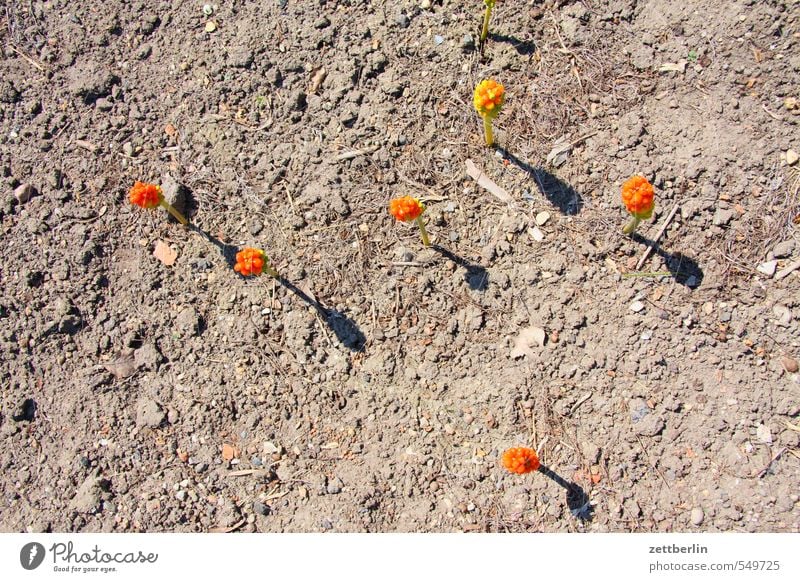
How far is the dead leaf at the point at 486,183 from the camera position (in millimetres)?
2992

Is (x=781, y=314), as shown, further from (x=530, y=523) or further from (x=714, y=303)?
(x=530, y=523)

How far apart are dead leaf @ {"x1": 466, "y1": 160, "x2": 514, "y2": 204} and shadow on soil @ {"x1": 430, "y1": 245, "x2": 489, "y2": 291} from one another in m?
0.38

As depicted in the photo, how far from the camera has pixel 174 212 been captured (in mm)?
3000

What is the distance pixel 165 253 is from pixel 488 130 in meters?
1.85

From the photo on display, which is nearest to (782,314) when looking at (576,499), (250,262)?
→ (576,499)

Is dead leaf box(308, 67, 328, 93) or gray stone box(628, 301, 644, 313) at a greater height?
dead leaf box(308, 67, 328, 93)

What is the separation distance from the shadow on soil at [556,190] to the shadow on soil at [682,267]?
411 millimetres

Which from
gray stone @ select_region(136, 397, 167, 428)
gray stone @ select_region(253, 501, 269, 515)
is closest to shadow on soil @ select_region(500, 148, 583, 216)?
gray stone @ select_region(253, 501, 269, 515)

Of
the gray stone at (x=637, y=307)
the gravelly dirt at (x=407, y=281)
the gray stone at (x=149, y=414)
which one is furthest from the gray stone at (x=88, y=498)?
the gray stone at (x=637, y=307)

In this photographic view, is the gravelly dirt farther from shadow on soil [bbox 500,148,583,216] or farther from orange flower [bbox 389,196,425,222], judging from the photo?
orange flower [bbox 389,196,425,222]

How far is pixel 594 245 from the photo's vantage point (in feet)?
9.47

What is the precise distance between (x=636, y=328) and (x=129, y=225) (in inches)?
108

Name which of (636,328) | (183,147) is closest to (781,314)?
(636,328)

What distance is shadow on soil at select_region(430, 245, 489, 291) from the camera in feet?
9.55
